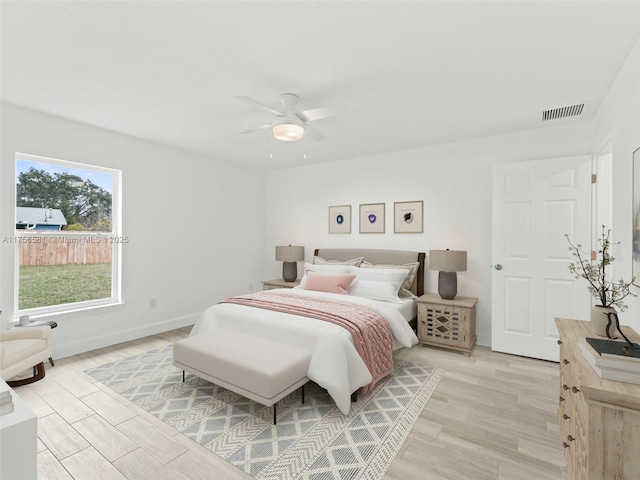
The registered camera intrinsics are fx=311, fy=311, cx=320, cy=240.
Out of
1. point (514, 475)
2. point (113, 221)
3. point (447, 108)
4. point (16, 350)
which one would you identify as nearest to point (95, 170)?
point (113, 221)

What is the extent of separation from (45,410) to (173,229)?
254 cm

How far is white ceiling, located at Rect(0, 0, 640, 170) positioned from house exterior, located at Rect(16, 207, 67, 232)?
1034 mm

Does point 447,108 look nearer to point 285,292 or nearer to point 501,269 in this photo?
point 501,269

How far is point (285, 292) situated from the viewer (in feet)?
12.8

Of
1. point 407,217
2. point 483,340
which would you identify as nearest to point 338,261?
point 407,217

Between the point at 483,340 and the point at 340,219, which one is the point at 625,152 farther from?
the point at 340,219

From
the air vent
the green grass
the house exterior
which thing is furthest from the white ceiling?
the green grass

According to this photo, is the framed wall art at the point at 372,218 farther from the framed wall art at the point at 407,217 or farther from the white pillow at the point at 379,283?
the white pillow at the point at 379,283

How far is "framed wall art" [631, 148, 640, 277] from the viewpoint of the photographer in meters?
1.83

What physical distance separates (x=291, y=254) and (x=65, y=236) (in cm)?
293

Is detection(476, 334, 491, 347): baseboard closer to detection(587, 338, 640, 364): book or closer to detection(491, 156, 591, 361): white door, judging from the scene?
detection(491, 156, 591, 361): white door

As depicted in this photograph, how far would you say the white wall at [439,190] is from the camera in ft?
12.0

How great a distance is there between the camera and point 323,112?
8.27 ft

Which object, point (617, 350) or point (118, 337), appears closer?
point (617, 350)
